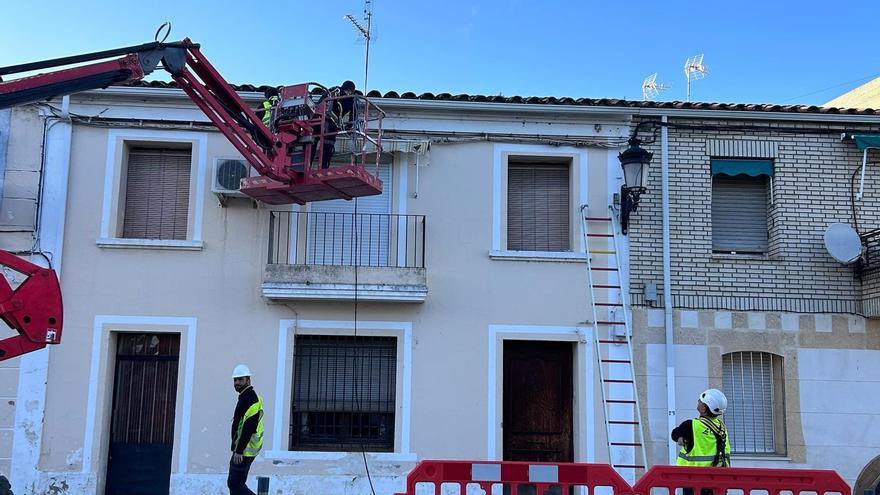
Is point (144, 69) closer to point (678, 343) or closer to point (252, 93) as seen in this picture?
point (252, 93)

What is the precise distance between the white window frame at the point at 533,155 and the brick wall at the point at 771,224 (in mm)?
740

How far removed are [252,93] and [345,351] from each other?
3.45 m

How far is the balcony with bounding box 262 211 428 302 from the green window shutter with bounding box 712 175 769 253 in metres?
3.91

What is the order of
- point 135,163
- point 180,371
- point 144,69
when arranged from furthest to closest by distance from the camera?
point 135,163
point 180,371
point 144,69

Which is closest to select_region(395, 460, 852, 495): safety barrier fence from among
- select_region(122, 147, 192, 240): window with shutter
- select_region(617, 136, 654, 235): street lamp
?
select_region(617, 136, 654, 235): street lamp

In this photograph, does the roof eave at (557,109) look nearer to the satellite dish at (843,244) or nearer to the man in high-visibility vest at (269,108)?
the man in high-visibility vest at (269,108)

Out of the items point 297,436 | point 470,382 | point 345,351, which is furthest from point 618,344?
point 297,436

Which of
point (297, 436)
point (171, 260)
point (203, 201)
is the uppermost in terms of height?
point (203, 201)

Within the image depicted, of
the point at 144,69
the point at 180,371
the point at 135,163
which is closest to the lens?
the point at 144,69

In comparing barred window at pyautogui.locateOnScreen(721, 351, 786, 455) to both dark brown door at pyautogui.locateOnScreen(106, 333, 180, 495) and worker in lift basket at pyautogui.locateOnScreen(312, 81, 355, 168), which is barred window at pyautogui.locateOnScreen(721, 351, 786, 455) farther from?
dark brown door at pyautogui.locateOnScreen(106, 333, 180, 495)

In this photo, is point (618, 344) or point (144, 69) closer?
point (144, 69)

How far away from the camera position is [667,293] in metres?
9.97

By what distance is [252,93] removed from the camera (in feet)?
33.0

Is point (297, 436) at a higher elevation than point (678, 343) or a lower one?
lower
